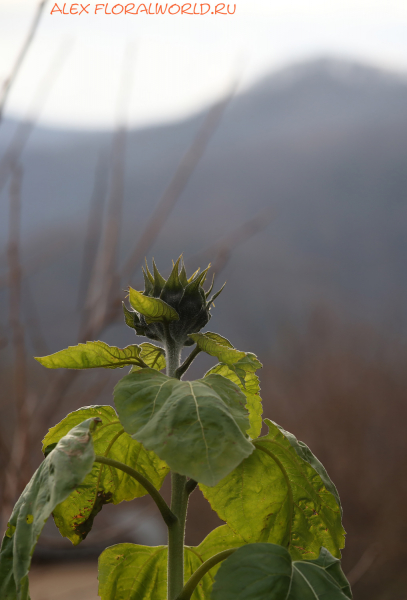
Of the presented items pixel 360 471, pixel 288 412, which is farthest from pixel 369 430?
pixel 288 412

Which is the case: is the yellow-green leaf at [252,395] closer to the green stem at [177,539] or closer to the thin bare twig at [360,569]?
the green stem at [177,539]

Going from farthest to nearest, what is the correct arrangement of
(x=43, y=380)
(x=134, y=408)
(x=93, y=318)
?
(x=43, y=380) < (x=93, y=318) < (x=134, y=408)

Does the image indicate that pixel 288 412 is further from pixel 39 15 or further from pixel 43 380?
pixel 39 15

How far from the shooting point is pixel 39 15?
0.52 meters

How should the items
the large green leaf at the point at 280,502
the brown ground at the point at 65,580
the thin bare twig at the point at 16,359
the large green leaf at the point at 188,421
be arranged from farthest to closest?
1. the brown ground at the point at 65,580
2. the thin bare twig at the point at 16,359
3. the large green leaf at the point at 280,502
4. the large green leaf at the point at 188,421

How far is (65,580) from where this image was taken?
1928 millimetres

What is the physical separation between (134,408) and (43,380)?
98.4 inches

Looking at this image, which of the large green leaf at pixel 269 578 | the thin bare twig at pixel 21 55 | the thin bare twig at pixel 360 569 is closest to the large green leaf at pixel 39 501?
Result: the large green leaf at pixel 269 578

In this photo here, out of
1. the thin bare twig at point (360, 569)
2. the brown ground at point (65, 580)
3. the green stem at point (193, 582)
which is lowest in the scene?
the brown ground at point (65, 580)

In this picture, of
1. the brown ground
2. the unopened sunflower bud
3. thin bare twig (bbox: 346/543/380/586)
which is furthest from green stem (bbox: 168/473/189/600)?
the brown ground

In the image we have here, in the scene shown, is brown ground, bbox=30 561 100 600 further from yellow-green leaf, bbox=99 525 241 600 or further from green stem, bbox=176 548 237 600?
green stem, bbox=176 548 237 600

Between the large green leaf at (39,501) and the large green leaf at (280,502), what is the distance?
127mm

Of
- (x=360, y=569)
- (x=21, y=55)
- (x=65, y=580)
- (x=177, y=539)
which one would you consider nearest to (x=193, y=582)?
(x=177, y=539)

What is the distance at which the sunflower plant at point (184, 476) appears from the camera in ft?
1.03
